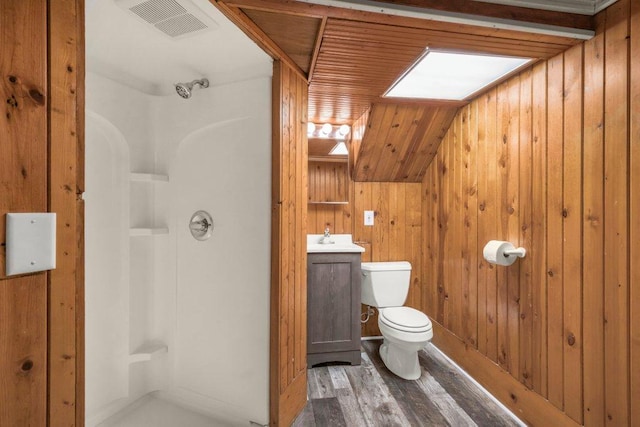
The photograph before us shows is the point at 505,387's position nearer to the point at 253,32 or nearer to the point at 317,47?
the point at 317,47

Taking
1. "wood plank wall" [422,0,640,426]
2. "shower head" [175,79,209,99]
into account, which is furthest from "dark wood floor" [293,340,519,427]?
"shower head" [175,79,209,99]

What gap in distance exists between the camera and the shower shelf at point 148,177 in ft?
6.04

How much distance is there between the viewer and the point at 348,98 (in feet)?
7.13

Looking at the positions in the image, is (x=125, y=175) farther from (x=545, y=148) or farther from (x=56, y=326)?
(x=545, y=148)

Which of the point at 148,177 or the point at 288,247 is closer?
the point at 288,247

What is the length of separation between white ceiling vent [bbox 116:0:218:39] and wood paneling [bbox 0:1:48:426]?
0.63m

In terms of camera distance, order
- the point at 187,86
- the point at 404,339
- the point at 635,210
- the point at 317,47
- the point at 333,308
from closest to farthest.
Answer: the point at 635,210, the point at 317,47, the point at 187,86, the point at 404,339, the point at 333,308

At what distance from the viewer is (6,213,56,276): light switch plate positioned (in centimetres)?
59

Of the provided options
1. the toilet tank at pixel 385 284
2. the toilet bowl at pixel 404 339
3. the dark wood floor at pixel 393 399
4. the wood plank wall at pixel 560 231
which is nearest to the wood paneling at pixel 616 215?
the wood plank wall at pixel 560 231

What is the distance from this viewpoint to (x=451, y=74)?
185cm

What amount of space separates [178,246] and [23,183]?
1357mm

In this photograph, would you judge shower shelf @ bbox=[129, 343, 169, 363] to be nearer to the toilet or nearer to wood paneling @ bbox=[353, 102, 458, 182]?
the toilet

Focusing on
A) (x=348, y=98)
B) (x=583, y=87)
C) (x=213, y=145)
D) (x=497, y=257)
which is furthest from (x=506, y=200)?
(x=213, y=145)

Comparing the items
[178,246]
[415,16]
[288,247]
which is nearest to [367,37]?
[415,16]
